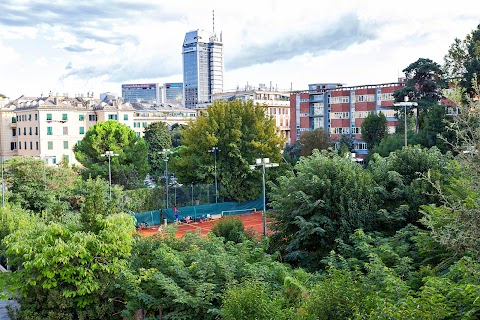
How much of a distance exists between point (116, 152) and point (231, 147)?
1262cm

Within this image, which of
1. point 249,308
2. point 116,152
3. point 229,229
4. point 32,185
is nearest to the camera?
point 249,308

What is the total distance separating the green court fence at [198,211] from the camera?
1714 inches

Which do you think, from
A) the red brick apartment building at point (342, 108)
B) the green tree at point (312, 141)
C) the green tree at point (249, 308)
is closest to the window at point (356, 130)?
the red brick apartment building at point (342, 108)

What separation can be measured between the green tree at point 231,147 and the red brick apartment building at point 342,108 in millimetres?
25469

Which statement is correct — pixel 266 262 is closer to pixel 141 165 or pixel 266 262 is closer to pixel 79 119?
pixel 141 165

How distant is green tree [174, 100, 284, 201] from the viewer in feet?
152

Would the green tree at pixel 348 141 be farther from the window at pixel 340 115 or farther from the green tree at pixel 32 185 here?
the green tree at pixel 32 185

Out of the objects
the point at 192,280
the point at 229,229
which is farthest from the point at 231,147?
the point at 192,280

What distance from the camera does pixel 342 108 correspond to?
2901 inches

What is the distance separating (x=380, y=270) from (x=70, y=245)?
9.03 m

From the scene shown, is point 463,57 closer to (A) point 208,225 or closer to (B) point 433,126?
(B) point 433,126

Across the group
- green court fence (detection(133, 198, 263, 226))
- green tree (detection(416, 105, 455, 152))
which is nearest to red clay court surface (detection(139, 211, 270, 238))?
green court fence (detection(133, 198, 263, 226))

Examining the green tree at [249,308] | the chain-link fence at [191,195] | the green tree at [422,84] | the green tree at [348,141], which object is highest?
the green tree at [422,84]

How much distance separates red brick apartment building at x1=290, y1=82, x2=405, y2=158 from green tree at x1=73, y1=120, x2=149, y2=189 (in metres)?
28.1
